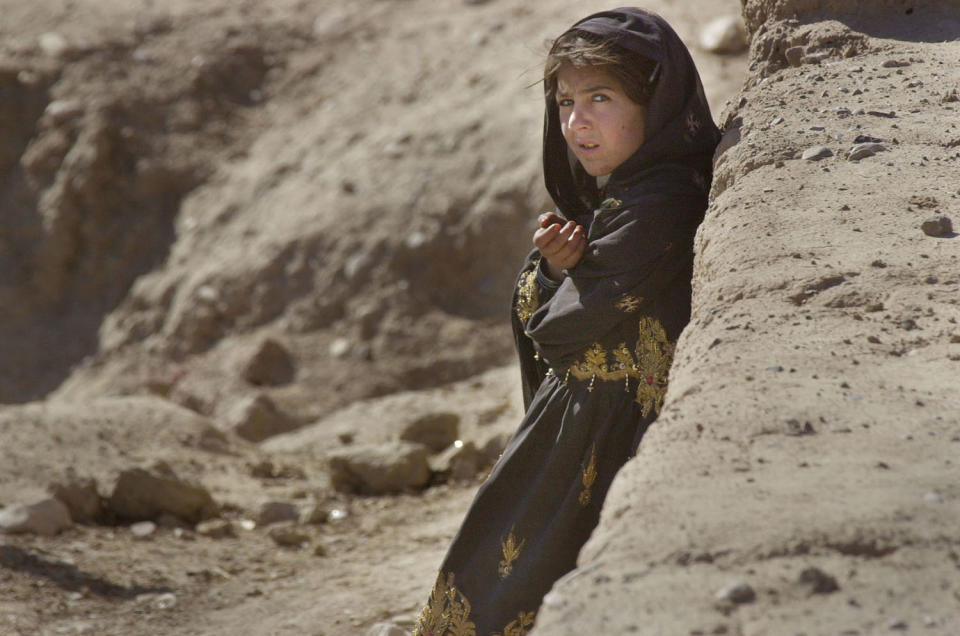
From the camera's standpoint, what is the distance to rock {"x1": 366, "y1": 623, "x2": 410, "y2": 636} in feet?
9.87

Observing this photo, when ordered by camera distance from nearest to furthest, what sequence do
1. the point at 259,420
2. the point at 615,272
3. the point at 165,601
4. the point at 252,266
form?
the point at 615,272 → the point at 165,601 → the point at 259,420 → the point at 252,266

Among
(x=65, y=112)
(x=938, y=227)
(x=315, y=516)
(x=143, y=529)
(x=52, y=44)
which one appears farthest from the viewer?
(x=52, y=44)

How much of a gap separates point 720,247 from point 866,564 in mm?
791

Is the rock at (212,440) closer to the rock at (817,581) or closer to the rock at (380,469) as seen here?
the rock at (380,469)

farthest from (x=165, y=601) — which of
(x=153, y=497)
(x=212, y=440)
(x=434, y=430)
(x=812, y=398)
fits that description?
(x=812, y=398)

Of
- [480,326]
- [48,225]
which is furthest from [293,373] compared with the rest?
[48,225]

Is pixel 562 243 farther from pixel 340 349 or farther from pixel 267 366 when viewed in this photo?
pixel 267 366

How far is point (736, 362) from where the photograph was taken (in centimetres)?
163

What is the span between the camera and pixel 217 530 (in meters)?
4.23

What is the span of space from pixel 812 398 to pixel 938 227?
20.5 inches

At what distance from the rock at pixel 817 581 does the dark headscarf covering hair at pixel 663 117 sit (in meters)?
1.01

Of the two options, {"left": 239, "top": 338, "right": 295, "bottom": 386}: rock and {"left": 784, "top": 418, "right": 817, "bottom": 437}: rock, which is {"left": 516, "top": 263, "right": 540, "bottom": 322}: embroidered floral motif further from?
{"left": 239, "top": 338, "right": 295, "bottom": 386}: rock

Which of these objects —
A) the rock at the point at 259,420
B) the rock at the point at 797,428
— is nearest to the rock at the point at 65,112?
the rock at the point at 259,420

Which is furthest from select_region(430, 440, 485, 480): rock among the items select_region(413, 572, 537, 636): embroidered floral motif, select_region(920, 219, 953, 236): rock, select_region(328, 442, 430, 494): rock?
select_region(920, 219, 953, 236): rock
